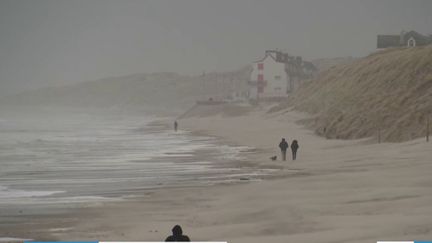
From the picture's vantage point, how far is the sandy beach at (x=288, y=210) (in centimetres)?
1719

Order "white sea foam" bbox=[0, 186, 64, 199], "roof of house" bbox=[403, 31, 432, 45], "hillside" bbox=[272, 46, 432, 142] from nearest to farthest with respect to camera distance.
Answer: "white sea foam" bbox=[0, 186, 64, 199] → "hillside" bbox=[272, 46, 432, 142] → "roof of house" bbox=[403, 31, 432, 45]

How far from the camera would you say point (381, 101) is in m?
50.8

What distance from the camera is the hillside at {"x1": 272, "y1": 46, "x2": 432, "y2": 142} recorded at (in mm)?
42500

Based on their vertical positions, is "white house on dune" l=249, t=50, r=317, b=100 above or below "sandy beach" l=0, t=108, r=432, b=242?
above

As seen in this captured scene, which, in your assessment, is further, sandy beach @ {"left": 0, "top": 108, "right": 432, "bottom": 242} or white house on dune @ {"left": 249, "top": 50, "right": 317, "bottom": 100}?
white house on dune @ {"left": 249, "top": 50, "right": 317, "bottom": 100}

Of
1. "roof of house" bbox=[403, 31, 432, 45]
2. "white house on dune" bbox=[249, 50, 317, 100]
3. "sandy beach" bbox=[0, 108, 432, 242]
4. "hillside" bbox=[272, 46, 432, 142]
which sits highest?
"roof of house" bbox=[403, 31, 432, 45]

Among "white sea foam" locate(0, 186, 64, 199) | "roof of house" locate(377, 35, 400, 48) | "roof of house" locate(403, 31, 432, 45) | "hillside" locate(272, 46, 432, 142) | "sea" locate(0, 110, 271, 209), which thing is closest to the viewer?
"white sea foam" locate(0, 186, 64, 199)

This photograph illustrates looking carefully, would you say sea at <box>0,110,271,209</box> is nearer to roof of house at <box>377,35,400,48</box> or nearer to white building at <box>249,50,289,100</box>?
roof of house at <box>377,35,400,48</box>

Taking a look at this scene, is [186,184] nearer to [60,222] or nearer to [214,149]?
[60,222]

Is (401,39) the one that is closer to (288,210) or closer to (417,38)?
(417,38)

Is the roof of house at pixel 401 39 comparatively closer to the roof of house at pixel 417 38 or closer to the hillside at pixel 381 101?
the roof of house at pixel 417 38

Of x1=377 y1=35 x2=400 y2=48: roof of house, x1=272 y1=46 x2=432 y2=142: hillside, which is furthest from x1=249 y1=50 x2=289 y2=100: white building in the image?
x1=272 y1=46 x2=432 y2=142: hillside

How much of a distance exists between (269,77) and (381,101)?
3583 inches

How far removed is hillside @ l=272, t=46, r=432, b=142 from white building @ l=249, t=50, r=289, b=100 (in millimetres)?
63536
